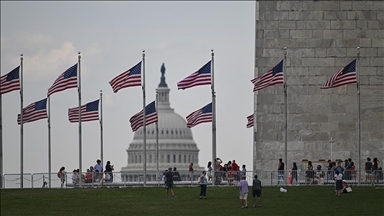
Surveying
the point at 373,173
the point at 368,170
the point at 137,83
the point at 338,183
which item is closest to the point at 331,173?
the point at 368,170

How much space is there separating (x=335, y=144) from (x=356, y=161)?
1490 millimetres

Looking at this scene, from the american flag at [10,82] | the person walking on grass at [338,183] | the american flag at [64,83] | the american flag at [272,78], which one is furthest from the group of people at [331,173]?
the american flag at [10,82]

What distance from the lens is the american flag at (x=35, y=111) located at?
84.2 m

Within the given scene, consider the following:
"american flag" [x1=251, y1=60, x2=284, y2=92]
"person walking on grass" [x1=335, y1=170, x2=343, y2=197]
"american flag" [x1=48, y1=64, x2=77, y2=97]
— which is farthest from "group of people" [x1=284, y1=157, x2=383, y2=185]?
"american flag" [x1=48, y1=64, x2=77, y2=97]

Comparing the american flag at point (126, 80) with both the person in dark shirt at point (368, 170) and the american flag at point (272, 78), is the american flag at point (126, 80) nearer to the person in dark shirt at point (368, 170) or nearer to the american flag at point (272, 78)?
the american flag at point (272, 78)

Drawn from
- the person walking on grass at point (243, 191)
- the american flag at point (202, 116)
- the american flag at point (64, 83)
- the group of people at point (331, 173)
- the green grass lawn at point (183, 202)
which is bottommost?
the green grass lawn at point (183, 202)

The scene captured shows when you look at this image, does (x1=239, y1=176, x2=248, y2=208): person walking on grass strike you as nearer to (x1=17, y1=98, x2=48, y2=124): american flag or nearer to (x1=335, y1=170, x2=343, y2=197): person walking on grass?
(x1=335, y1=170, x2=343, y2=197): person walking on grass

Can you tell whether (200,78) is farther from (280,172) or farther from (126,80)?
(280,172)

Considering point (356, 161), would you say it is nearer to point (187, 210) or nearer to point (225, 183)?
point (225, 183)

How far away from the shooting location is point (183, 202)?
71.2 meters

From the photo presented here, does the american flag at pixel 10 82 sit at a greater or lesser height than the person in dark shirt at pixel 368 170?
greater

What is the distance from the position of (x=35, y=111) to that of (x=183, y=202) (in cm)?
1604

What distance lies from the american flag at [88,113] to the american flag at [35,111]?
2.53 meters

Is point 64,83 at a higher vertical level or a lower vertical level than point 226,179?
higher
